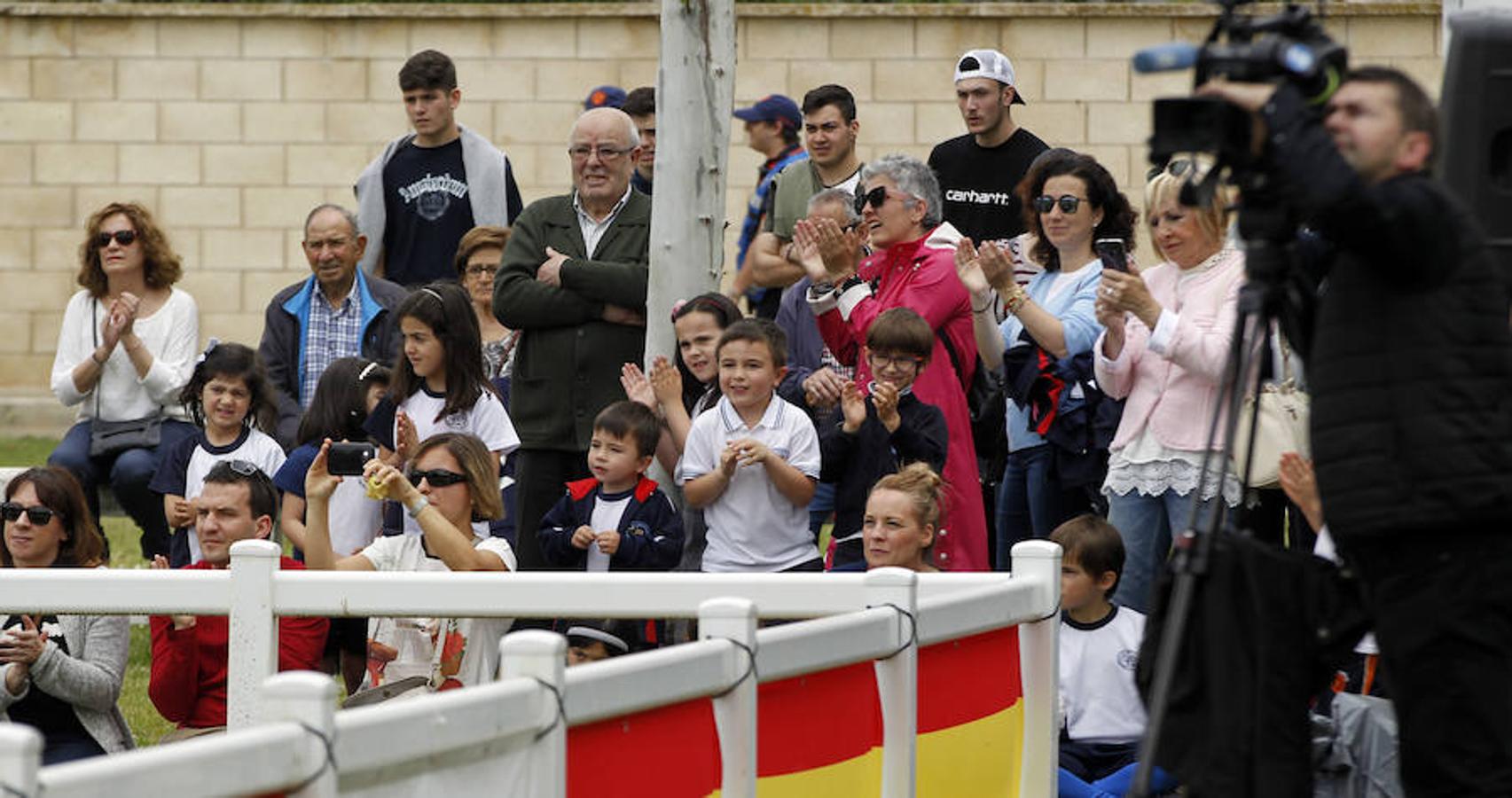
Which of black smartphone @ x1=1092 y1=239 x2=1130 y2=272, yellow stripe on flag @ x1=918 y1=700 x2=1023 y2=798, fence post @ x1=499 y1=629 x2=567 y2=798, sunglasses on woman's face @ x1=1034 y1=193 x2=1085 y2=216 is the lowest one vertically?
yellow stripe on flag @ x1=918 y1=700 x2=1023 y2=798

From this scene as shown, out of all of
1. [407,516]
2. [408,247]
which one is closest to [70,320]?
[408,247]

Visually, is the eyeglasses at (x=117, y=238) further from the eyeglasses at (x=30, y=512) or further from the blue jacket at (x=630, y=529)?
the blue jacket at (x=630, y=529)

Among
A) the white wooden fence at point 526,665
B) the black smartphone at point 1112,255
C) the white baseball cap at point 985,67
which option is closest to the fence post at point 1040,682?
the white wooden fence at point 526,665

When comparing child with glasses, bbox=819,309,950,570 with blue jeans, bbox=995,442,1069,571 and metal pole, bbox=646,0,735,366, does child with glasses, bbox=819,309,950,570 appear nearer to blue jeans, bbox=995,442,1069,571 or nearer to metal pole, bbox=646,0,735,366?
blue jeans, bbox=995,442,1069,571

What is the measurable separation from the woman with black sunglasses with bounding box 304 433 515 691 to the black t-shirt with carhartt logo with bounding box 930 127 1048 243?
2378 millimetres

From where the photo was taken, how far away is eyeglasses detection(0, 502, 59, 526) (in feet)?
25.6

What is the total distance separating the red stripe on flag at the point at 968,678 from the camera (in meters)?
5.62

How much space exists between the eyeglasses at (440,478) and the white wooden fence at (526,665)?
2066 mm

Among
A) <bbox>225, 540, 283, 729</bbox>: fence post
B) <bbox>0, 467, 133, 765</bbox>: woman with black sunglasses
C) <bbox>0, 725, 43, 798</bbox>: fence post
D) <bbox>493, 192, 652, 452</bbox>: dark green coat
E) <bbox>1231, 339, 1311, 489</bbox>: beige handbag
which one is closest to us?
<bbox>0, 725, 43, 798</bbox>: fence post

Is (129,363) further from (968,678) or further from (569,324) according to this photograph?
(968,678)

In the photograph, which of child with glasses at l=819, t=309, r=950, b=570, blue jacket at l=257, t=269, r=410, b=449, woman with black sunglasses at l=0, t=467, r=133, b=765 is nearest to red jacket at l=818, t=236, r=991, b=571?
child with glasses at l=819, t=309, r=950, b=570

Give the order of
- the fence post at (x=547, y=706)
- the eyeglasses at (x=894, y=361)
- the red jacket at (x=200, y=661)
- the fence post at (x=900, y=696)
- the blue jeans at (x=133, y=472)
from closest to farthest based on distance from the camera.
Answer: the fence post at (x=547, y=706)
the fence post at (x=900, y=696)
the red jacket at (x=200, y=661)
the eyeglasses at (x=894, y=361)
the blue jeans at (x=133, y=472)

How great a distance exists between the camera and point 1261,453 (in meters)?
7.59

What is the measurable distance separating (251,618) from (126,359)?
4.82m
